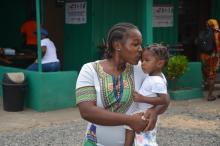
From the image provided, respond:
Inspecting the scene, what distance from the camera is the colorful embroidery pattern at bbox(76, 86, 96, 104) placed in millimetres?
2555

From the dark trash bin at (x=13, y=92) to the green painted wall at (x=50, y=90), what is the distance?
22 centimetres

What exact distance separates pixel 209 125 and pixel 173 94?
7.25 feet

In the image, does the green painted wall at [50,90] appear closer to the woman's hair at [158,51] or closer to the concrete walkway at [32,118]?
the concrete walkway at [32,118]

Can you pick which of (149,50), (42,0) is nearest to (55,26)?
(42,0)

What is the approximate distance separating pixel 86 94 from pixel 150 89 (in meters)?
0.40

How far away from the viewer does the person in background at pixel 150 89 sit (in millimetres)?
2689

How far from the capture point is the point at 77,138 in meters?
6.66

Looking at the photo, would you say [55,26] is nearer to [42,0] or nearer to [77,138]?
[42,0]

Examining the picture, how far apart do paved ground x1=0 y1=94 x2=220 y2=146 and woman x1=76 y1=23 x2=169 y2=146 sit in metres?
3.77

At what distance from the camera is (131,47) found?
2.57m

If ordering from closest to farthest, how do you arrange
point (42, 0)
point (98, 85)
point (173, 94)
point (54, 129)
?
point (98, 85) → point (54, 129) → point (173, 94) → point (42, 0)

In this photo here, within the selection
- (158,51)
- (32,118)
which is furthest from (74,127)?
(158,51)

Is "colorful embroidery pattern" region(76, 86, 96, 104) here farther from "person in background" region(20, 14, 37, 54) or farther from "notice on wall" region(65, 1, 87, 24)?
"person in background" region(20, 14, 37, 54)

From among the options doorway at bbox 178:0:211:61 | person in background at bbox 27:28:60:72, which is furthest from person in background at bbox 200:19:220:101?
person in background at bbox 27:28:60:72
